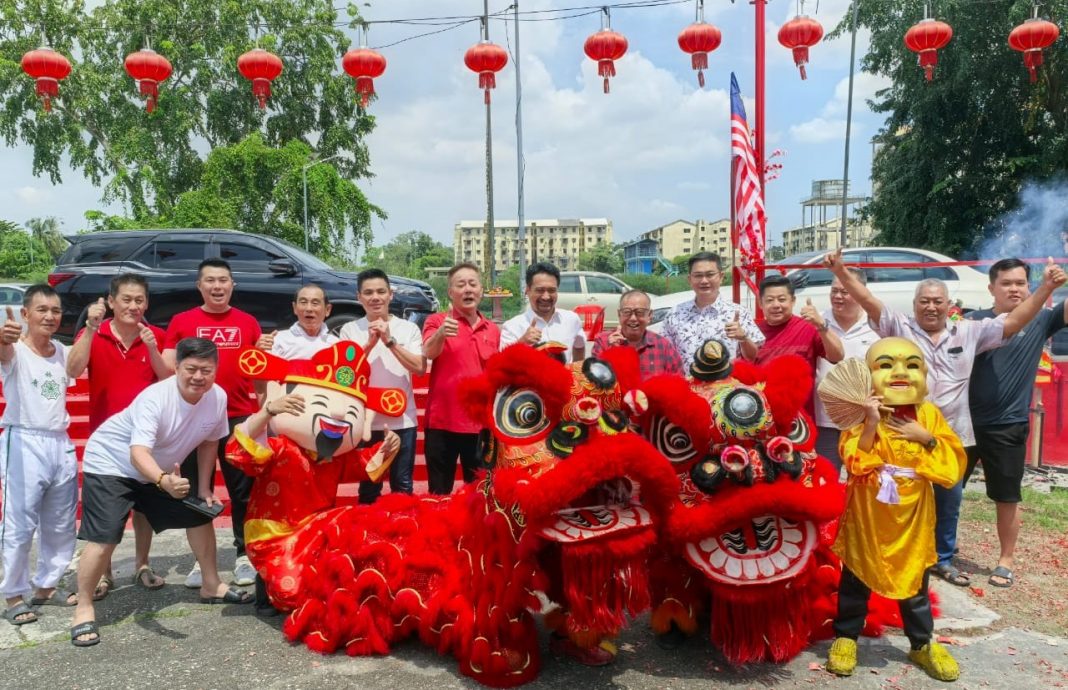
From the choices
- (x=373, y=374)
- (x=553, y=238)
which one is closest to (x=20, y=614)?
(x=373, y=374)

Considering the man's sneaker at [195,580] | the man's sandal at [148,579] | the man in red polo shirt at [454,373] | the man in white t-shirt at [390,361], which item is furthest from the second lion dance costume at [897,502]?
the man's sandal at [148,579]

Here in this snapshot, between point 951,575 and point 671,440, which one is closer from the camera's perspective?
point 671,440

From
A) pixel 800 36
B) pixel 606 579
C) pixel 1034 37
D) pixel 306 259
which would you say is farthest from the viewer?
pixel 306 259

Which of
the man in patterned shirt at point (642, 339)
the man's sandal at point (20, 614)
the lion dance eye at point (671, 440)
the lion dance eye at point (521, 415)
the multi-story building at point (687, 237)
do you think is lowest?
the man's sandal at point (20, 614)

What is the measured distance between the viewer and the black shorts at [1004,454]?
3.86 m

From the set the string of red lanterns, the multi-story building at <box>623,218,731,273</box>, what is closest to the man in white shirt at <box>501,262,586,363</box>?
the string of red lanterns

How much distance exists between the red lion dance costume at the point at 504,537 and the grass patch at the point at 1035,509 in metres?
3.56

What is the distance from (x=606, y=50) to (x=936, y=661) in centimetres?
515

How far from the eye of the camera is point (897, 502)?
276 cm

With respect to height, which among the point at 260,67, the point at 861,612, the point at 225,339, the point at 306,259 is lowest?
the point at 861,612

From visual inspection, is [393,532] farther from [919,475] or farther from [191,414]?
[919,475]

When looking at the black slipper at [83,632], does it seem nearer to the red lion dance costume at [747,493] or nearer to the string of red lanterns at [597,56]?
the red lion dance costume at [747,493]

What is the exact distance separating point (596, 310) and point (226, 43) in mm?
18355

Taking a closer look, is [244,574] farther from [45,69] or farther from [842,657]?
[45,69]
